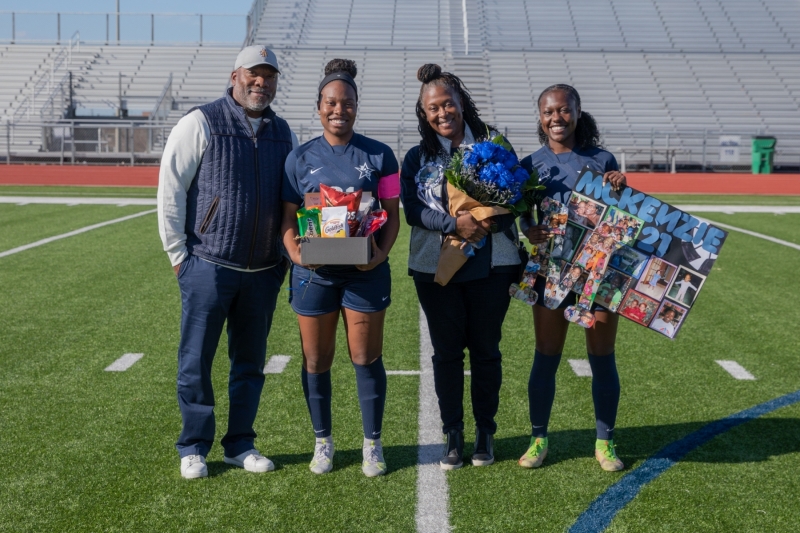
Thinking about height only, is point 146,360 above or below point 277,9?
below

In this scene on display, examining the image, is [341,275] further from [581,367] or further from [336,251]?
[581,367]

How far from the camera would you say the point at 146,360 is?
5.48 m

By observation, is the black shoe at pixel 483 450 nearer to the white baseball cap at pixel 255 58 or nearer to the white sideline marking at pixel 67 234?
the white baseball cap at pixel 255 58

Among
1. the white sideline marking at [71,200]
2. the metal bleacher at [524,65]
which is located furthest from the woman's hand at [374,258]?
the metal bleacher at [524,65]

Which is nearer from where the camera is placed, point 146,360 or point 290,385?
point 290,385

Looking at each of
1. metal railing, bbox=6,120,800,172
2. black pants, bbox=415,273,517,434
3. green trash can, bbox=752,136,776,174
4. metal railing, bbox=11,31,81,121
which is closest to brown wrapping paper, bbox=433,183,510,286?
black pants, bbox=415,273,517,434

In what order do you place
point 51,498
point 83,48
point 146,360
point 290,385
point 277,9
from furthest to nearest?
point 277,9 → point 83,48 → point 146,360 → point 290,385 → point 51,498

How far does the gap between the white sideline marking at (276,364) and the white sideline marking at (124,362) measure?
84cm

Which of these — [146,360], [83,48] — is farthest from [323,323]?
[83,48]

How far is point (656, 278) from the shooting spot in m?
3.58

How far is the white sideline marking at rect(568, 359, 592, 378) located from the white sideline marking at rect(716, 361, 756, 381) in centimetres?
84

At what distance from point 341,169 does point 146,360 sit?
2.64m

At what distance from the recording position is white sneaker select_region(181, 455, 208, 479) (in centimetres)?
360

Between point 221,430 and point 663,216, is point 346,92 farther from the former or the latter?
point 221,430
